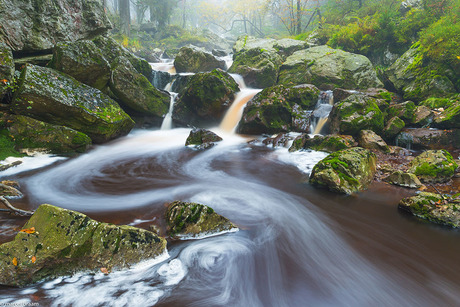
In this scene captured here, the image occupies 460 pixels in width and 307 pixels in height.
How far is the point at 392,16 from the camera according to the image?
13.8 metres

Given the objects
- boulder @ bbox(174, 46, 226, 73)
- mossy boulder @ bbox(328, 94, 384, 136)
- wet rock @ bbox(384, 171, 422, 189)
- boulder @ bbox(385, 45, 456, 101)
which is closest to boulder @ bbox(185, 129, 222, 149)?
mossy boulder @ bbox(328, 94, 384, 136)

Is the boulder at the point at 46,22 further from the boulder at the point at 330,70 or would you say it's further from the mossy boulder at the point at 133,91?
the boulder at the point at 330,70

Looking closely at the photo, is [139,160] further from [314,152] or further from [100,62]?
[314,152]

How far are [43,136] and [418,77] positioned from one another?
48.6 ft

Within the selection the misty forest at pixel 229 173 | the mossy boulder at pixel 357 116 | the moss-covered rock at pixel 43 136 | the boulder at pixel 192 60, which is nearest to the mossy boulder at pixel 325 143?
the misty forest at pixel 229 173

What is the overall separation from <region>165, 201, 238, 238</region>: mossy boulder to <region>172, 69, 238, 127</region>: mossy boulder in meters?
7.93

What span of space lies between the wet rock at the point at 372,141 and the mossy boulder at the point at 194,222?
6.13 metres

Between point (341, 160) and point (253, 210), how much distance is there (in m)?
2.50

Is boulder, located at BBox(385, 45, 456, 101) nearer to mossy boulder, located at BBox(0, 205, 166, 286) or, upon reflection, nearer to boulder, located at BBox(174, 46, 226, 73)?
boulder, located at BBox(174, 46, 226, 73)

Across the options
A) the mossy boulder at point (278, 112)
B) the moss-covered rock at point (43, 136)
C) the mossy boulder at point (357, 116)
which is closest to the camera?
the moss-covered rock at point (43, 136)

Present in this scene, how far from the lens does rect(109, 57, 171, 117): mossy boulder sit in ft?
29.8

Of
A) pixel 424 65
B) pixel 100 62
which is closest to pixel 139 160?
pixel 100 62

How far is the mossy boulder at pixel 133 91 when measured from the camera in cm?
909

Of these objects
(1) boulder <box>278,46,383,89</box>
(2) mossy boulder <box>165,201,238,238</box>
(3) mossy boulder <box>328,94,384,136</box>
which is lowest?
(2) mossy boulder <box>165,201,238,238</box>
